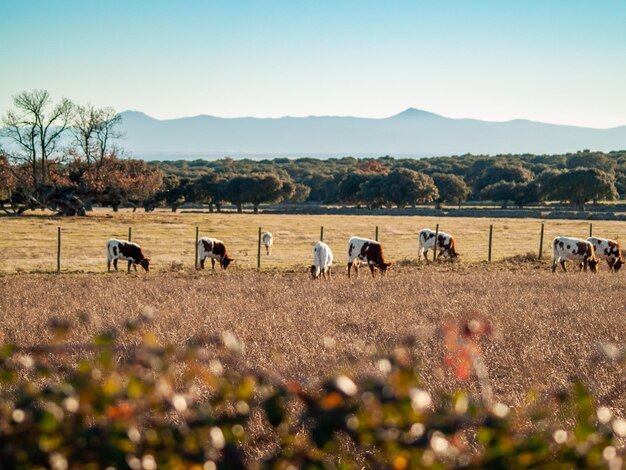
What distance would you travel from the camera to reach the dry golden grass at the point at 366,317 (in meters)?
8.71

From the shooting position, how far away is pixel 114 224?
2003 inches

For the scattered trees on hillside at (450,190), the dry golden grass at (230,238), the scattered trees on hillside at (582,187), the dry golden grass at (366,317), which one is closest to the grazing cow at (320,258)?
the dry golden grass at (366,317)

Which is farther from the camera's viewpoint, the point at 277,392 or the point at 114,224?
the point at 114,224

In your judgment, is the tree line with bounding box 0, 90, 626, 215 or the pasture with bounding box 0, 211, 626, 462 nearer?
the pasture with bounding box 0, 211, 626, 462

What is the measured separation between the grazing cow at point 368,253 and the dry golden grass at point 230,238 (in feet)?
12.3

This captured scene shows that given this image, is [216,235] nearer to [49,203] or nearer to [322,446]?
[49,203]

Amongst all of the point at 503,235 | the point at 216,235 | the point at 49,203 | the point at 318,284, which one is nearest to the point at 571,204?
the point at 503,235

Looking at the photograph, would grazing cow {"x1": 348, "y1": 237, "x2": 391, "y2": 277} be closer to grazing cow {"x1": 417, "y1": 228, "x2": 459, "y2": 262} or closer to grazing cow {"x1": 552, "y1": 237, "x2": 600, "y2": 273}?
grazing cow {"x1": 417, "y1": 228, "x2": 459, "y2": 262}

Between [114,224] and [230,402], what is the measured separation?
46027mm

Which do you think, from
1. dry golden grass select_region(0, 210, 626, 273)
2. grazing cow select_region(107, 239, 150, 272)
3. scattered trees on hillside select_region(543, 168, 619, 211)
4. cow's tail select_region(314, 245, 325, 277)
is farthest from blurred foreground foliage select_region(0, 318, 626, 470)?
scattered trees on hillside select_region(543, 168, 619, 211)

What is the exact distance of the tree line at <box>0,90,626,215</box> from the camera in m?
59.4

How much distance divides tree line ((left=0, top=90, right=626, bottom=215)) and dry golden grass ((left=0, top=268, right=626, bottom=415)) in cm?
4342

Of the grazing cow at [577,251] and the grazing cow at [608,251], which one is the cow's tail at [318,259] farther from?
the grazing cow at [608,251]

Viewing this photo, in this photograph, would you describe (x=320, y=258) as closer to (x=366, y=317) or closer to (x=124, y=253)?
(x=124, y=253)
